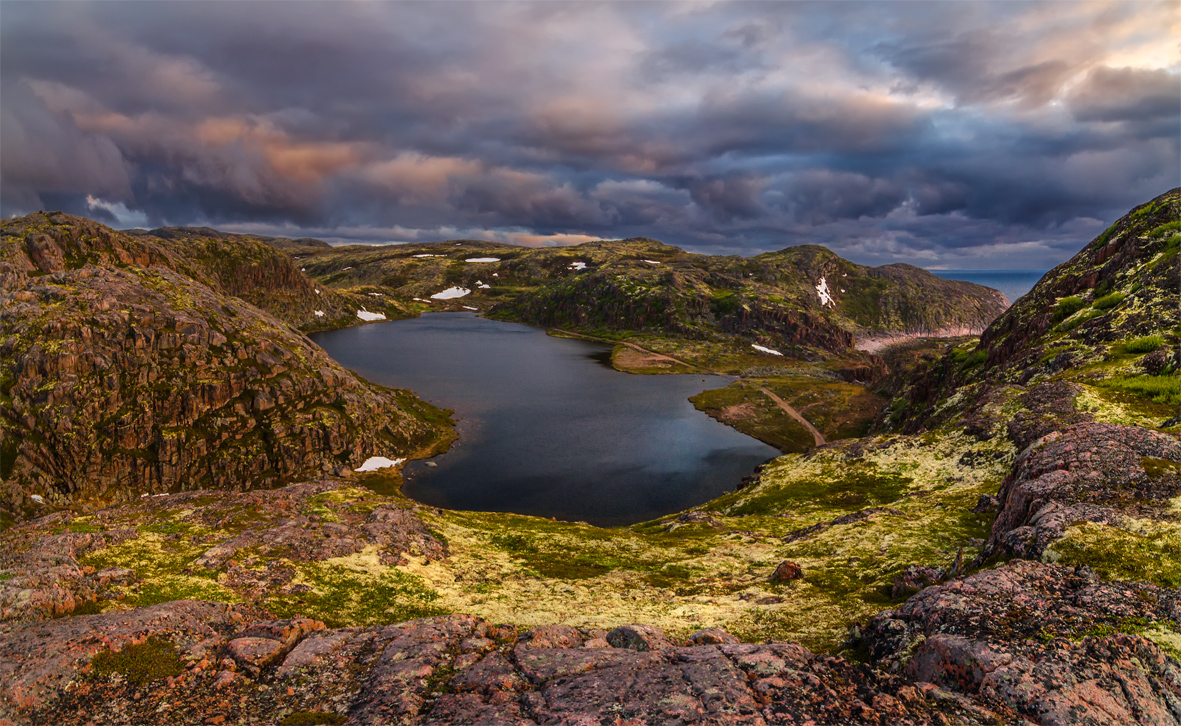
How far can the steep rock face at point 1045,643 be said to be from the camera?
14.8m

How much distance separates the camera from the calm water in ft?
266

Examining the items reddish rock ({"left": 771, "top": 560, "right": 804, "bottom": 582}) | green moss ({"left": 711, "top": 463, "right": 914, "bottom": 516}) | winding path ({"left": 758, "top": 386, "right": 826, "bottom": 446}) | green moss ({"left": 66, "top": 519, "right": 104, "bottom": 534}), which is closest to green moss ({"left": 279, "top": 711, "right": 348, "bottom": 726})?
reddish rock ({"left": 771, "top": 560, "right": 804, "bottom": 582})

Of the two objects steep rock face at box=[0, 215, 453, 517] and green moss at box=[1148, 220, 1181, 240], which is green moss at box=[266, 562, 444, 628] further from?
green moss at box=[1148, 220, 1181, 240]

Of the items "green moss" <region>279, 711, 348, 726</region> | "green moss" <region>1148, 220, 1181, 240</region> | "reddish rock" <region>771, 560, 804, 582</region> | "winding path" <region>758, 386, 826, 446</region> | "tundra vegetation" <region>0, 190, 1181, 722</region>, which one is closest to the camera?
"green moss" <region>279, 711, 348, 726</region>

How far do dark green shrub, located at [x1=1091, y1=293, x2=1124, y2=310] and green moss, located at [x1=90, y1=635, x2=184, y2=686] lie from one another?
110493mm

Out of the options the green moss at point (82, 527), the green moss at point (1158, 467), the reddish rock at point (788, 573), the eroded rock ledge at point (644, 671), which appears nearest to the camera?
the eroded rock ledge at point (644, 671)

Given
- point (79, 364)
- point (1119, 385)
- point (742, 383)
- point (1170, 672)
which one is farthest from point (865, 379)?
point (79, 364)

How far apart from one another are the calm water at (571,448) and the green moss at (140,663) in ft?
192

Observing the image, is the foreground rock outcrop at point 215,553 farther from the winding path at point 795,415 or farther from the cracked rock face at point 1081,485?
the winding path at point 795,415

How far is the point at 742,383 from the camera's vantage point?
17362 centimetres

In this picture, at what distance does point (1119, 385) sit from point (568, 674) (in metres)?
68.4

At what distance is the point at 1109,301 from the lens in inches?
3017

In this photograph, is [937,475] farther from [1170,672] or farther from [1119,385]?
[1170,672]

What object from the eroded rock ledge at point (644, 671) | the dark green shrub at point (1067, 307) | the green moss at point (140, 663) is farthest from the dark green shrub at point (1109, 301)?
the green moss at point (140, 663)
